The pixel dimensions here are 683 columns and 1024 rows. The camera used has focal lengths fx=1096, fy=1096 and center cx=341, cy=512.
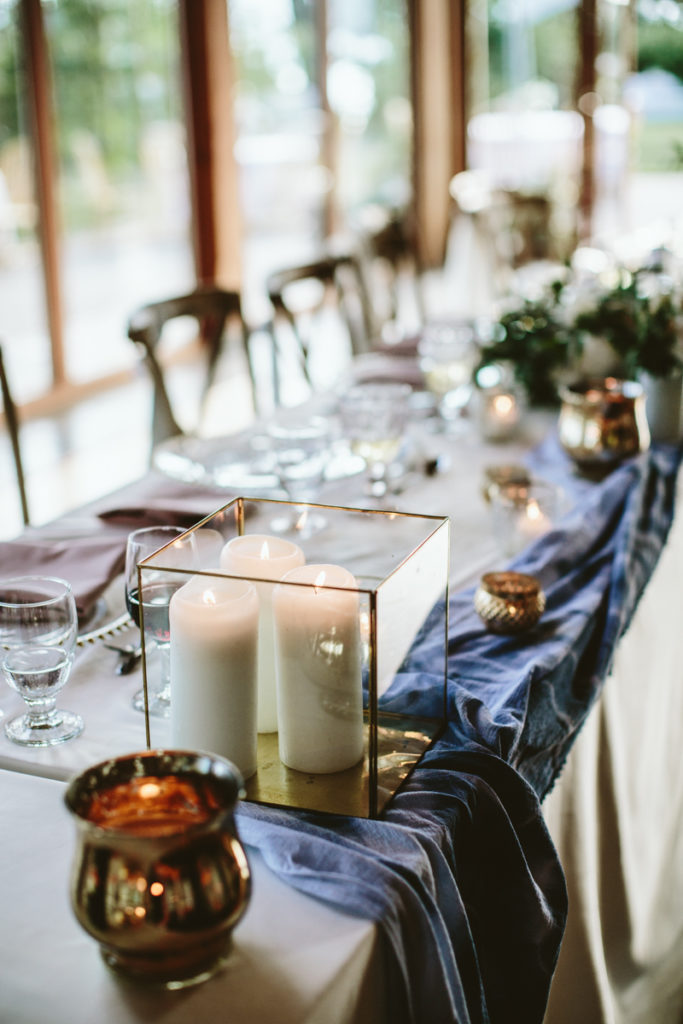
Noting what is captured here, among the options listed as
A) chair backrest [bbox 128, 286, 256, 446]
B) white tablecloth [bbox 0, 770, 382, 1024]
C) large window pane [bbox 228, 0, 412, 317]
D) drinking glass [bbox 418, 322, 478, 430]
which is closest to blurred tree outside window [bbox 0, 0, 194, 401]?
→ large window pane [bbox 228, 0, 412, 317]

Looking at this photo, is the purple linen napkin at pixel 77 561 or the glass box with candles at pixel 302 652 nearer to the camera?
the glass box with candles at pixel 302 652

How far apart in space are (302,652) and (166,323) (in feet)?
5.42

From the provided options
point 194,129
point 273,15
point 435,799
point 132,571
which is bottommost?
point 435,799

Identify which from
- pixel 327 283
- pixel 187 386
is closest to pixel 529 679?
pixel 327 283

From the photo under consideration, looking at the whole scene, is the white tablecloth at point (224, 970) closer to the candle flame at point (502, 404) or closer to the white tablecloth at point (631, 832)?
the white tablecloth at point (631, 832)

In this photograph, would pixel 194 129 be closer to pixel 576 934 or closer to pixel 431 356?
pixel 431 356

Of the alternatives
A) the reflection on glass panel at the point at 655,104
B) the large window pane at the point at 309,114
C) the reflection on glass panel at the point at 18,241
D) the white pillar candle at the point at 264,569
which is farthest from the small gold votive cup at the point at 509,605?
the reflection on glass panel at the point at 655,104

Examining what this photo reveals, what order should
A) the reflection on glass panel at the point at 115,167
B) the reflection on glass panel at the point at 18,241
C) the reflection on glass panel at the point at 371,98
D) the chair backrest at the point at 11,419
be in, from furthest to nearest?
the reflection on glass panel at the point at 371,98
the reflection on glass panel at the point at 115,167
the reflection on glass panel at the point at 18,241
the chair backrest at the point at 11,419

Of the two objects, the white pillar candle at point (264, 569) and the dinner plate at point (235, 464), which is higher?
the white pillar candle at point (264, 569)

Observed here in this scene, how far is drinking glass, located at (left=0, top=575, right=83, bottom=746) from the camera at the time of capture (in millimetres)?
1003

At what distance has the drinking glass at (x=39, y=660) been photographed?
100 centimetres

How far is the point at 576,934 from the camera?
1.23m

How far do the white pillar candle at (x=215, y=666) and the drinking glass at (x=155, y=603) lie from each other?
0.10 feet

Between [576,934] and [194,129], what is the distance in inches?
205
